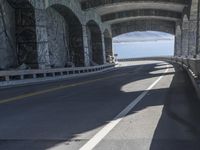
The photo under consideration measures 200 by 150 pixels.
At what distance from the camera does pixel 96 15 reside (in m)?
55.6

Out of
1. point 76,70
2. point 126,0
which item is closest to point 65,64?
point 76,70

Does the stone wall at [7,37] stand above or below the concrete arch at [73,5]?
below

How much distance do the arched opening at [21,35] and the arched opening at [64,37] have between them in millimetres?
6012

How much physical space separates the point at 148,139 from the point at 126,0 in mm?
40066

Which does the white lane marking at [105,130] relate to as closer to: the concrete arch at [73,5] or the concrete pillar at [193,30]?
the concrete arch at [73,5]

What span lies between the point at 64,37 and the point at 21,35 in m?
14.3

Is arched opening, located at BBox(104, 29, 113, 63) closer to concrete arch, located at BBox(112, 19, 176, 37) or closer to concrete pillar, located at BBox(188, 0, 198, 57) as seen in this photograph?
concrete arch, located at BBox(112, 19, 176, 37)

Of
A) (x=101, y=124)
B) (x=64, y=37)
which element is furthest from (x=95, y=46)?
(x=101, y=124)

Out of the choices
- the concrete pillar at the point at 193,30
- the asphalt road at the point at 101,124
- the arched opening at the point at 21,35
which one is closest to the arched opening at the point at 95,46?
the concrete pillar at the point at 193,30

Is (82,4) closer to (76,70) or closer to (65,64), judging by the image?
(65,64)

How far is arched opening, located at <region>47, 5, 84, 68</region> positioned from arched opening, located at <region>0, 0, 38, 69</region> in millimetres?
6012

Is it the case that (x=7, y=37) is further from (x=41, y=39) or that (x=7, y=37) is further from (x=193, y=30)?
(x=193, y=30)

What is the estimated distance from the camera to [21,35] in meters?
30.0

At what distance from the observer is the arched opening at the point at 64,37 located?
1528 inches
